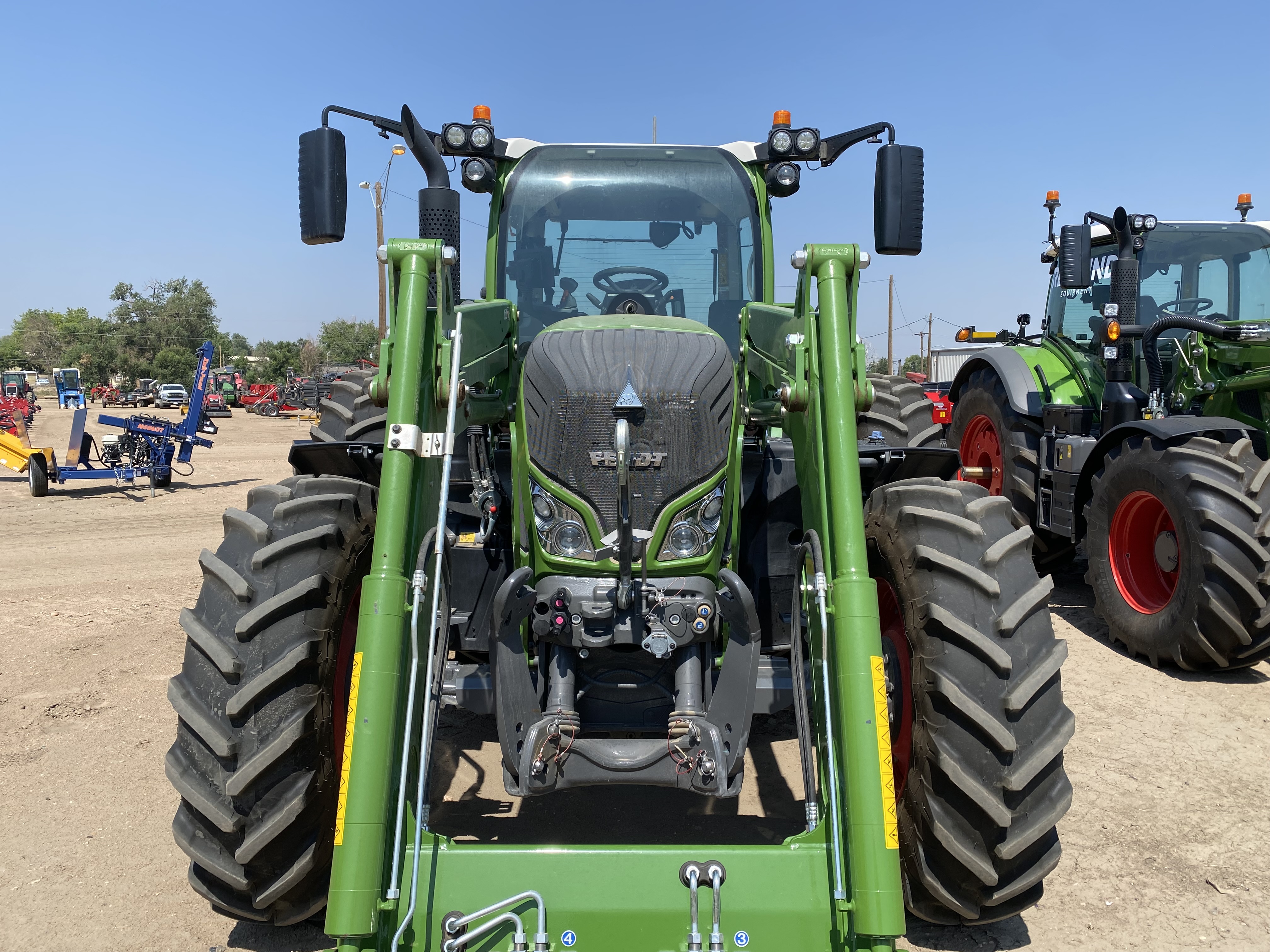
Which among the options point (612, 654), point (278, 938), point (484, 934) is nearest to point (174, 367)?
point (278, 938)

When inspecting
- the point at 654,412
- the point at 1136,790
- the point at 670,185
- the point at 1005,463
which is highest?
the point at 670,185

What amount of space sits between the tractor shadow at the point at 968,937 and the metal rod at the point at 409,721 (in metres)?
1.64

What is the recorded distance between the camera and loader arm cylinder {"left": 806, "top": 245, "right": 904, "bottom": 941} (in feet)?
7.19

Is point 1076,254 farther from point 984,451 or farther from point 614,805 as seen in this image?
point 614,805

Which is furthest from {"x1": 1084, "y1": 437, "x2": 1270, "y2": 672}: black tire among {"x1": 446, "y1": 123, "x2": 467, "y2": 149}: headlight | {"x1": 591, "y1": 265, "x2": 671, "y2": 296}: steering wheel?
{"x1": 446, "y1": 123, "x2": 467, "y2": 149}: headlight

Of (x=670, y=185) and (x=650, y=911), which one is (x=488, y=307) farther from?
(x=650, y=911)

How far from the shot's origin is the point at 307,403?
1334 inches

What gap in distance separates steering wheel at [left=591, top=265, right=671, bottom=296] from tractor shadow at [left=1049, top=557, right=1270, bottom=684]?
2.38 metres

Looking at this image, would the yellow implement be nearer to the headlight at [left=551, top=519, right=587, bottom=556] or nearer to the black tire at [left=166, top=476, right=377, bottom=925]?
the black tire at [left=166, top=476, right=377, bottom=925]

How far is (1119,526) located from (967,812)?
4433mm

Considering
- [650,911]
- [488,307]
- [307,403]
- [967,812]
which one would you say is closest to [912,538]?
[967,812]

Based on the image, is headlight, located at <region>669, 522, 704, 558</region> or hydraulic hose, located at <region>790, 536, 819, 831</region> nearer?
hydraulic hose, located at <region>790, 536, 819, 831</region>

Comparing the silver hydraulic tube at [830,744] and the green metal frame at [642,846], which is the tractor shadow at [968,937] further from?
the silver hydraulic tube at [830,744]

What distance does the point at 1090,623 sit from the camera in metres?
6.80
